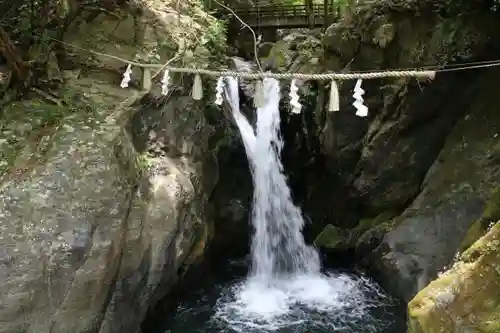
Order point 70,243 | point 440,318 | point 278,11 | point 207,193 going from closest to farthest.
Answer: point 440,318, point 70,243, point 207,193, point 278,11

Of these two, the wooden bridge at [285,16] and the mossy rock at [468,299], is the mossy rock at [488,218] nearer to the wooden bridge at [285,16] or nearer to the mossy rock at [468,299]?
the mossy rock at [468,299]

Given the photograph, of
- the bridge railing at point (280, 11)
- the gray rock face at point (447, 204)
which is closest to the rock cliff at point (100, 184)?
the gray rock face at point (447, 204)

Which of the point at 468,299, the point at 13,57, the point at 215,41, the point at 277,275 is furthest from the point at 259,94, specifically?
the point at 277,275

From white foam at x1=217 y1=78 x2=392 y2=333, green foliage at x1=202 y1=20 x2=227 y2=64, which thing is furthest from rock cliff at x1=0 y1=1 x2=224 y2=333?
white foam at x1=217 y1=78 x2=392 y2=333

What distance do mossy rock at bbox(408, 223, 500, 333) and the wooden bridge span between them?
1700 centimetres

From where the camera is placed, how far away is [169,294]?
37.6ft

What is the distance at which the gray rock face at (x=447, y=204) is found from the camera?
11.0 meters

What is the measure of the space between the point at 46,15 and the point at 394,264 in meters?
9.38

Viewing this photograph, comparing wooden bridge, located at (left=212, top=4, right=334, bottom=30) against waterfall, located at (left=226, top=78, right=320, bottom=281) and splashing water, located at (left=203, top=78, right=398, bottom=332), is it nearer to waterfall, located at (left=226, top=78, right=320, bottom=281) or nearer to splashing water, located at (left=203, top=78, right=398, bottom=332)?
splashing water, located at (left=203, top=78, right=398, bottom=332)

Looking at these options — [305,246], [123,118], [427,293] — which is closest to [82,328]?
[123,118]

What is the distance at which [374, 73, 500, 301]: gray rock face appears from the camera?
11.0m

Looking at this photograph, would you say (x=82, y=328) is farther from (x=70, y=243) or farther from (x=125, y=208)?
(x=125, y=208)

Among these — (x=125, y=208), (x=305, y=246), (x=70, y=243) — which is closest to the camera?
(x=70, y=243)

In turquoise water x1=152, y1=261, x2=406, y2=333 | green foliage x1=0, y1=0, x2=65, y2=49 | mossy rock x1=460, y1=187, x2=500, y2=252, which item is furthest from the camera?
turquoise water x1=152, y1=261, x2=406, y2=333
